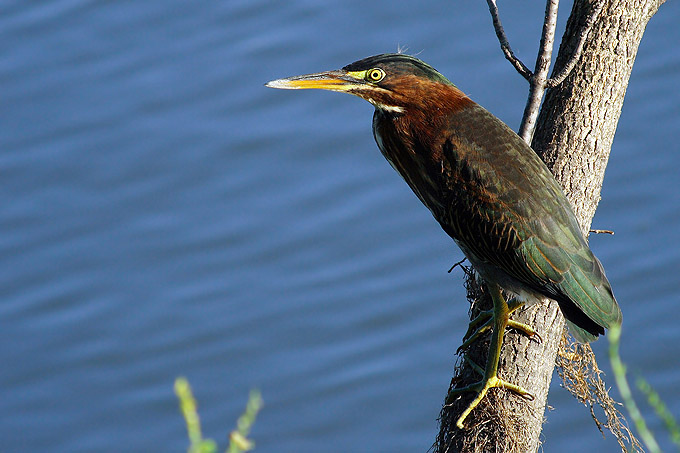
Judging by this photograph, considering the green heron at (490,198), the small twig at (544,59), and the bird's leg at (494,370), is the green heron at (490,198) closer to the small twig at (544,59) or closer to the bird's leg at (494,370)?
the bird's leg at (494,370)

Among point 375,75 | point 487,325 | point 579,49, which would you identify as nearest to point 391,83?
point 375,75

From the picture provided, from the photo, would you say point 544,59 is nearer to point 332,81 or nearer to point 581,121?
point 581,121

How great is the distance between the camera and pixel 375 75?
322 cm

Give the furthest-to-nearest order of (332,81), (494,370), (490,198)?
(332,81), (490,198), (494,370)

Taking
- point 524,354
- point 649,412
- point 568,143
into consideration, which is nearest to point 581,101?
point 568,143

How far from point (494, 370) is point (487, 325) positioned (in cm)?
25

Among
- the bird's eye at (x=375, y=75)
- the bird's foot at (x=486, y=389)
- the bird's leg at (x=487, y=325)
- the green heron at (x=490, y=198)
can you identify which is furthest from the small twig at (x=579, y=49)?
the bird's foot at (x=486, y=389)

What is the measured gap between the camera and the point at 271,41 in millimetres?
6621

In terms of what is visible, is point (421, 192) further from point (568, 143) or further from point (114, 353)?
point (114, 353)

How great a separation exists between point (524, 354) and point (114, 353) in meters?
3.03

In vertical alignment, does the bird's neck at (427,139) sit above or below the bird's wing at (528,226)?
above

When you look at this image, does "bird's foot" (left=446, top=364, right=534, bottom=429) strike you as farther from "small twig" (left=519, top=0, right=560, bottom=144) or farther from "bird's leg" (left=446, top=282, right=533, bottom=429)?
"small twig" (left=519, top=0, right=560, bottom=144)

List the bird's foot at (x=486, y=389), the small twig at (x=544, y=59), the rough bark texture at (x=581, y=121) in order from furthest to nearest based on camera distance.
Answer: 1. the small twig at (x=544, y=59)
2. the rough bark texture at (x=581, y=121)
3. the bird's foot at (x=486, y=389)

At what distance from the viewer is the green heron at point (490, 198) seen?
305 cm
